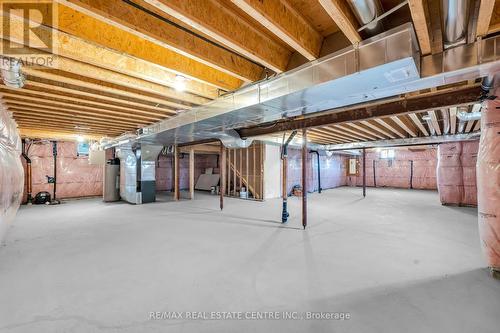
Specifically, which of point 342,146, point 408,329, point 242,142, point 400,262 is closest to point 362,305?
point 408,329

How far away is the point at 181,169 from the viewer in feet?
35.9

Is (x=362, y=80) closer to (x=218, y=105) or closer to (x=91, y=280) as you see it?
(x=218, y=105)

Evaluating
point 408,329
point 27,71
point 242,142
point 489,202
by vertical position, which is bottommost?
point 408,329

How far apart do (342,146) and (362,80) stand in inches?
263

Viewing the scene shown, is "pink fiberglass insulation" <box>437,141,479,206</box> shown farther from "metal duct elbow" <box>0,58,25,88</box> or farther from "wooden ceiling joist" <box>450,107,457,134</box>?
"metal duct elbow" <box>0,58,25,88</box>

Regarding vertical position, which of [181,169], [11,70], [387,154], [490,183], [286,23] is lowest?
[490,183]

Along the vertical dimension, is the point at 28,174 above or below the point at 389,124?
below

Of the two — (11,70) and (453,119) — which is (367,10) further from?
(453,119)

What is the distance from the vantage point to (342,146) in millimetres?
8031

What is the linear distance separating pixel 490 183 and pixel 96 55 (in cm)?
390

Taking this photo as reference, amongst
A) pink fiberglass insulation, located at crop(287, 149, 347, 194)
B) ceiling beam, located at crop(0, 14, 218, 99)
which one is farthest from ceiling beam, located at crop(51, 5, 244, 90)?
pink fiberglass insulation, located at crop(287, 149, 347, 194)

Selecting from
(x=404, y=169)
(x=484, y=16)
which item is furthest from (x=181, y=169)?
(x=404, y=169)

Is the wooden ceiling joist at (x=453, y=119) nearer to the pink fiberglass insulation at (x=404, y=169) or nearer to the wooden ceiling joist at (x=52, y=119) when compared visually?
the pink fiberglass insulation at (x=404, y=169)

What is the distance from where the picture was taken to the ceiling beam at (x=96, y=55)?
1749mm
